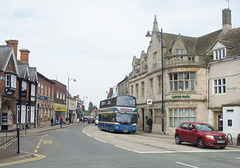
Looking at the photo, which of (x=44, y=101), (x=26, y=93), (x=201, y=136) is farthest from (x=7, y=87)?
(x=201, y=136)

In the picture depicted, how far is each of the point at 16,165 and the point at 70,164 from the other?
1939 millimetres

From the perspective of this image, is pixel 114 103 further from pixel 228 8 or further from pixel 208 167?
pixel 208 167

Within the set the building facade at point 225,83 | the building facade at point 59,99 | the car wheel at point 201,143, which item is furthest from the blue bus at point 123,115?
the building facade at point 59,99

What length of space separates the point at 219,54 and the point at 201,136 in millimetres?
12934

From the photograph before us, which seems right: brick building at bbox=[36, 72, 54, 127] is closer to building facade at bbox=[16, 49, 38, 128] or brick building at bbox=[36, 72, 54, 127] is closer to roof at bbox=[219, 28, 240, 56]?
building facade at bbox=[16, 49, 38, 128]

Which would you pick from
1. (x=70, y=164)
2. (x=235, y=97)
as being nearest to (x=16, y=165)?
(x=70, y=164)

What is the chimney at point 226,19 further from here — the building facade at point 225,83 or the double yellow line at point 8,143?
the double yellow line at point 8,143

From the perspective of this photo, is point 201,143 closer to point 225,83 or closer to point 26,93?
point 225,83

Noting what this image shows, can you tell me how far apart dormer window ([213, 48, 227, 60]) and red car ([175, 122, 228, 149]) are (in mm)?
10921

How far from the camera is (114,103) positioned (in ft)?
98.4

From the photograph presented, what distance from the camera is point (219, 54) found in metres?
26.3

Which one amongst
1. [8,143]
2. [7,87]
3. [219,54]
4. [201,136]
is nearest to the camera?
[8,143]

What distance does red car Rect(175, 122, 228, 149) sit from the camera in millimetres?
15656

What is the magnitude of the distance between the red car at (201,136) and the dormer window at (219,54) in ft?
35.8
